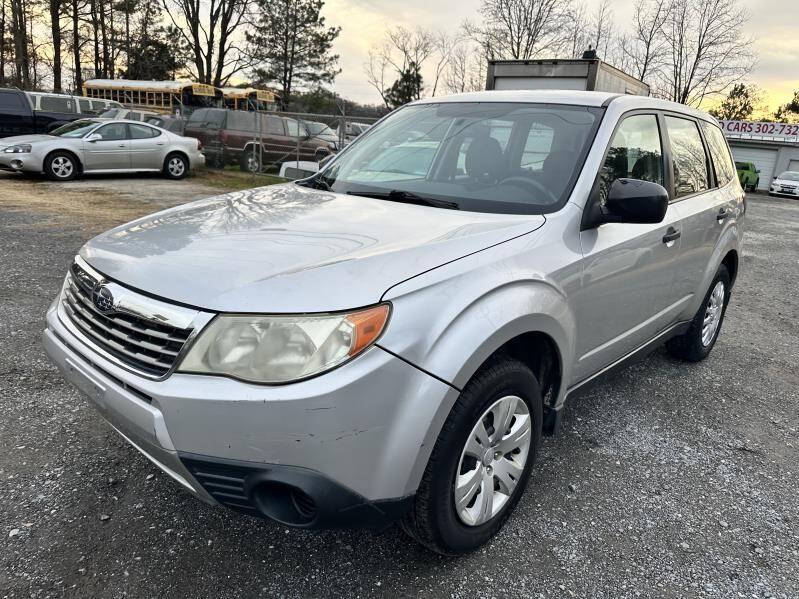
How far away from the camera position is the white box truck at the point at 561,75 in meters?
9.70

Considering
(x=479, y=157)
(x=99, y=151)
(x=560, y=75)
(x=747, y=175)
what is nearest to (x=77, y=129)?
(x=99, y=151)

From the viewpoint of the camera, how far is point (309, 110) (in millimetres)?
42125

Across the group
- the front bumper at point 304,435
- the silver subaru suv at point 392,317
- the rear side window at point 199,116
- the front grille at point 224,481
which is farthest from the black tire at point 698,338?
the rear side window at point 199,116

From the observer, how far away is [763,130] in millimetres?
33719

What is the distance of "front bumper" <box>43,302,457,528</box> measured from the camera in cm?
165

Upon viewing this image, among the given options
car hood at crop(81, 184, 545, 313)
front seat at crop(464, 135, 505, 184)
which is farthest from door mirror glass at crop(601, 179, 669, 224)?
front seat at crop(464, 135, 505, 184)

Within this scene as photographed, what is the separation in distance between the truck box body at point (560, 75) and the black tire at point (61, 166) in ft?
29.9

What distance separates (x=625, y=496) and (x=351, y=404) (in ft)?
5.65

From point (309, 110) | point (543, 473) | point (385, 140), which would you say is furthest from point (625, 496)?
point (309, 110)

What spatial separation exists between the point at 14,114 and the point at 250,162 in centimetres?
602

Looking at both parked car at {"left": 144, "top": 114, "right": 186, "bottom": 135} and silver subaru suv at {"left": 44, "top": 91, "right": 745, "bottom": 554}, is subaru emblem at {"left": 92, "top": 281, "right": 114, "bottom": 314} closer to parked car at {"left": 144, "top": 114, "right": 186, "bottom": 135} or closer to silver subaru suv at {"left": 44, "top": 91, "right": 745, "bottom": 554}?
silver subaru suv at {"left": 44, "top": 91, "right": 745, "bottom": 554}

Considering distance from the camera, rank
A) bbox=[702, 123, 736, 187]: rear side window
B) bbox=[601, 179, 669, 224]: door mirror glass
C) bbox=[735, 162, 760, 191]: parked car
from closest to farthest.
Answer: bbox=[601, 179, 669, 224]: door mirror glass
bbox=[702, 123, 736, 187]: rear side window
bbox=[735, 162, 760, 191]: parked car

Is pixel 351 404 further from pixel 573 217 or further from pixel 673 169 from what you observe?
pixel 673 169

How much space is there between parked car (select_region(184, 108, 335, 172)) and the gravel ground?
43.6 feet
